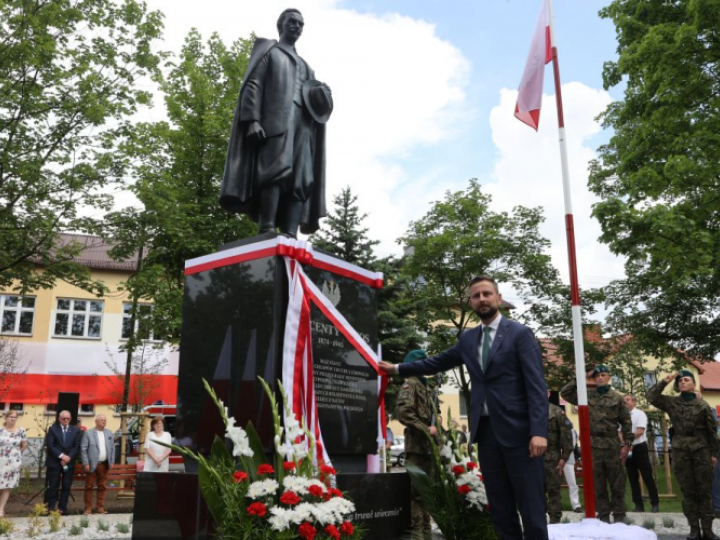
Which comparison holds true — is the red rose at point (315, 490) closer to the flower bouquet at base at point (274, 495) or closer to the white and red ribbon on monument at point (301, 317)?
the flower bouquet at base at point (274, 495)

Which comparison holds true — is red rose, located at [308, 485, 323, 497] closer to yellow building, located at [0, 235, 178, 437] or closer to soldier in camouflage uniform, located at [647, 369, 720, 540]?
soldier in camouflage uniform, located at [647, 369, 720, 540]

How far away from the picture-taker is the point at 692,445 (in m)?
7.80

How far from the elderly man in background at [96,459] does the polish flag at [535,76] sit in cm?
901

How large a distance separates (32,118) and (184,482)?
13100 mm

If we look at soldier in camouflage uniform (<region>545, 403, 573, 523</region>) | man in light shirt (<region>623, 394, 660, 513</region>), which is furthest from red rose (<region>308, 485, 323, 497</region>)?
man in light shirt (<region>623, 394, 660, 513</region>)

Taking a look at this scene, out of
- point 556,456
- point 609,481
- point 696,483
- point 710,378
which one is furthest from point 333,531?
point 710,378

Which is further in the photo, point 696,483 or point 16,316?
point 16,316

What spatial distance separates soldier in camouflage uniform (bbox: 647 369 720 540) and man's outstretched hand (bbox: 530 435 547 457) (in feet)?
14.8

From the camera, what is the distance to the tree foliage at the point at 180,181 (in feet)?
54.5

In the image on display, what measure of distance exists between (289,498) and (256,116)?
10.4ft

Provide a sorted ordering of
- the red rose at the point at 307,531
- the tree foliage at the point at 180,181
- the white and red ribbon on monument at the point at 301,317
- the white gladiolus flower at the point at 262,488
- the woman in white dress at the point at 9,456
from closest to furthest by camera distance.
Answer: the red rose at the point at 307,531
the white gladiolus flower at the point at 262,488
the white and red ribbon on monument at the point at 301,317
the woman in white dress at the point at 9,456
the tree foliage at the point at 180,181

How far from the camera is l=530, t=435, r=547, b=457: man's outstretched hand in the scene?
394 centimetres

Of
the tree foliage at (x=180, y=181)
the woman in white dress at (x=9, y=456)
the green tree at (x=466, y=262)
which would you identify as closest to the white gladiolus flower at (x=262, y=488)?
the woman in white dress at (x=9, y=456)

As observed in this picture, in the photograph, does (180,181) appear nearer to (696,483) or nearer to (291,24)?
(291,24)
